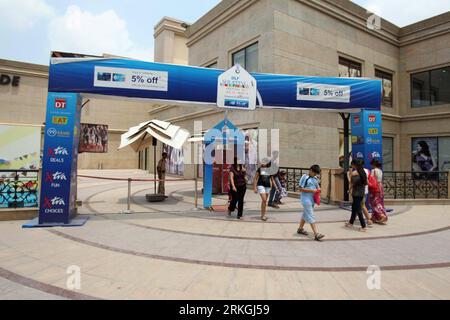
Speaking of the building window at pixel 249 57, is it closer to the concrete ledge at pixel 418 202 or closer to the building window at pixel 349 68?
the building window at pixel 349 68

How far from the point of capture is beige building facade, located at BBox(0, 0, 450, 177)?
1597cm

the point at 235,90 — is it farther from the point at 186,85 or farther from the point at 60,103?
the point at 60,103

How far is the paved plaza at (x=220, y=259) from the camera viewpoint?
4027mm

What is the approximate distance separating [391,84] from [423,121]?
3.43m

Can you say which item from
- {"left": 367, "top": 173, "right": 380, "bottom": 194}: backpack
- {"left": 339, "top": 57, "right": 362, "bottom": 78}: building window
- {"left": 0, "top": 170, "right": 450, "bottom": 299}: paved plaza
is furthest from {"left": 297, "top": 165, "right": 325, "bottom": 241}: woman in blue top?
{"left": 339, "top": 57, "right": 362, "bottom": 78}: building window

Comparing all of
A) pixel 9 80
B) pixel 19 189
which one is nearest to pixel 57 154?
pixel 19 189

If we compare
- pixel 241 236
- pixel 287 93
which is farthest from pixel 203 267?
pixel 287 93

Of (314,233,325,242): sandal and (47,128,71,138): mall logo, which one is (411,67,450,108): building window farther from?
(47,128,71,138): mall logo

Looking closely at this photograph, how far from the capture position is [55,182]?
7.88m

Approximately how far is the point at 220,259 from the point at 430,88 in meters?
22.2

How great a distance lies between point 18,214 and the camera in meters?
8.35

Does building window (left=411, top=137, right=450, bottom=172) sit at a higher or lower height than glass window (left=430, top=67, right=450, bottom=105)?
lower

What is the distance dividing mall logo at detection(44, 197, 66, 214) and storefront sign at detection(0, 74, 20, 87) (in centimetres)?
3319

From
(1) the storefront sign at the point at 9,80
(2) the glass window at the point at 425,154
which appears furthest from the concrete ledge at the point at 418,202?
(1) the storefront sign at the point at 9,80
